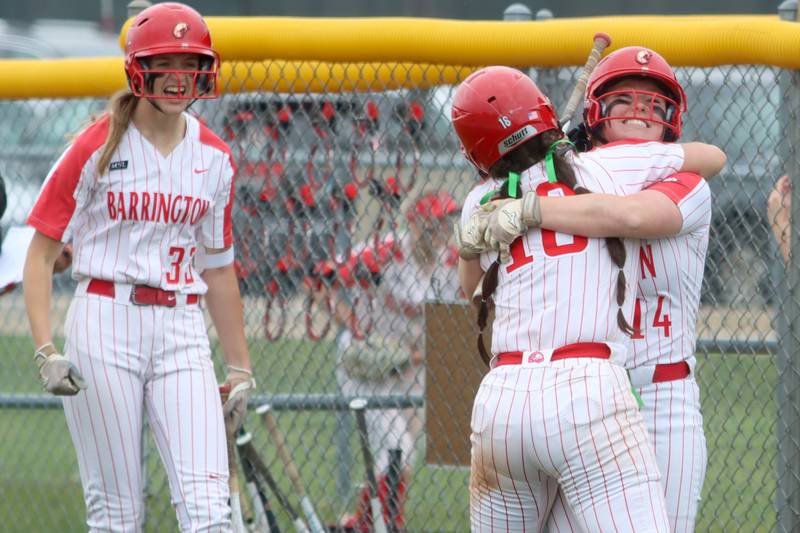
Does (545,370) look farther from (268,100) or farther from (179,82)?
(268,100)

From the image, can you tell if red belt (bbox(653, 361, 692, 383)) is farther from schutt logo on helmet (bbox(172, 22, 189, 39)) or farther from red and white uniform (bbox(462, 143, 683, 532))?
schutt logo on helmet (bbox(172, 22, 189, 39))

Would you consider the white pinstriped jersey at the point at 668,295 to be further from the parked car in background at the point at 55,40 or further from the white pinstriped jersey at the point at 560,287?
the parked car in background at the point at 55,40

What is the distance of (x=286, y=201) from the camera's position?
16.3 feet

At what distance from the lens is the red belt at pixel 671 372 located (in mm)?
3305

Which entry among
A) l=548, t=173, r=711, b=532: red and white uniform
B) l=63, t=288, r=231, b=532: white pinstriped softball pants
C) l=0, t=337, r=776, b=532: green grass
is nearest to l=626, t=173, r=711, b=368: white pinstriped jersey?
l=548, t=173, r=711, b=532: red and white uniform

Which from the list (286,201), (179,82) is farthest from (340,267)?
(179,82)

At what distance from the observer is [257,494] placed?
16.0 ft

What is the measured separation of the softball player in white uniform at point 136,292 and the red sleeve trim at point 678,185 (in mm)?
1493

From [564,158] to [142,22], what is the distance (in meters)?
1.51

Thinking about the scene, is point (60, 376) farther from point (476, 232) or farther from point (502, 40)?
point (502, 40)

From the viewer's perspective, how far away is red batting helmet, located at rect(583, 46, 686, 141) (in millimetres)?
3352

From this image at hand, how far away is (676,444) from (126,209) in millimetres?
1786

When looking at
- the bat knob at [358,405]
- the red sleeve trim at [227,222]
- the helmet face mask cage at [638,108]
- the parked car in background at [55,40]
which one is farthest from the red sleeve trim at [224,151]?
the parked car in background at [55,40]

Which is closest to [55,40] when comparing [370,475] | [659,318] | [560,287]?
[370,475]
